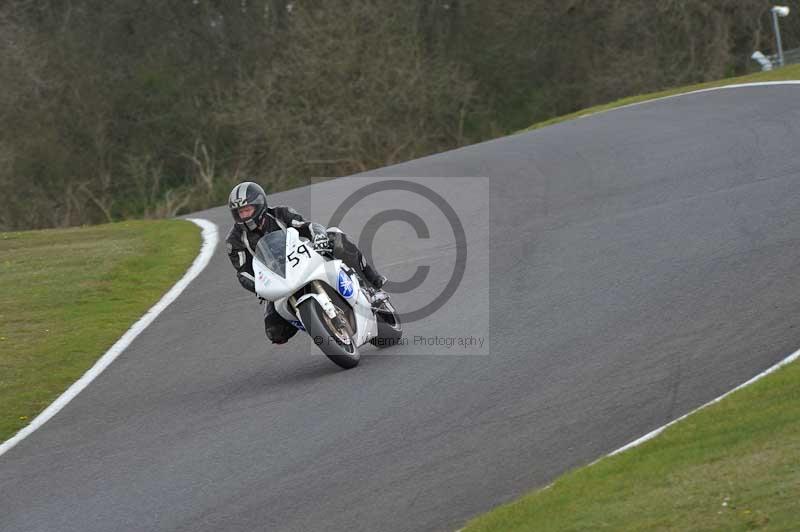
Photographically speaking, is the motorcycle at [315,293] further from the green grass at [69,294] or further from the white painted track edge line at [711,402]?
the white painted track edge line at [711,402]

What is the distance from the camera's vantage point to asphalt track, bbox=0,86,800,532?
7586 mm

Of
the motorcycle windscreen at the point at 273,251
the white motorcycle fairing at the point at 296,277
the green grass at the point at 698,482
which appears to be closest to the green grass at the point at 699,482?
the green grass at the point at 698,482

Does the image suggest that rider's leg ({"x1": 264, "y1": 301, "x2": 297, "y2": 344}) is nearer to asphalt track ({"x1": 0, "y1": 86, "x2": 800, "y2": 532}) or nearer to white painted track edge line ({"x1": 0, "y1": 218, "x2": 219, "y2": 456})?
asphalt track ({"x1": 0, "y1": 86, "x2": 800, "y2": 532})

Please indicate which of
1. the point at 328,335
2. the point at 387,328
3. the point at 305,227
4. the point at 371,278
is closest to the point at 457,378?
the point at 328,335

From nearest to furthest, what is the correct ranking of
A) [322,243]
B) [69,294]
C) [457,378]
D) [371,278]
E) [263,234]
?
[457,378], [322,243], [263,234], [371,278], [69,294]

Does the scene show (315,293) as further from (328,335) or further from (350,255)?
(350,255)

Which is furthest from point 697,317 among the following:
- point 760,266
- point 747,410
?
point 747,410

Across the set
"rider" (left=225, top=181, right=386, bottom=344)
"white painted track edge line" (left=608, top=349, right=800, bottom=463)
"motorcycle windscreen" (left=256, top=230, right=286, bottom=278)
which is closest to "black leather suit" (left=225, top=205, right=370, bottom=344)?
"rider" (left=225, top=181, right=386, bottom=344)

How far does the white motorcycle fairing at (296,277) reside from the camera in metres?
9.69

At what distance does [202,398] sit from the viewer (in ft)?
32.9

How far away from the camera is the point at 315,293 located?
31.9 ft

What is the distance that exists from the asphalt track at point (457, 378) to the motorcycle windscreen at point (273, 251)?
0.96 m

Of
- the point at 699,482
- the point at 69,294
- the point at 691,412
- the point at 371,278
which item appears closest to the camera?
the point at 699,482

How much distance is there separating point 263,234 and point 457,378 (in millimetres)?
2007
